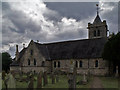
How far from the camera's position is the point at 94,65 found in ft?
105

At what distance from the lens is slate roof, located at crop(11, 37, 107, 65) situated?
33459mm

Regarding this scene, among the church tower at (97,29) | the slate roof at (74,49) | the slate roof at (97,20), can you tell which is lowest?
the slate roof at (74,49)

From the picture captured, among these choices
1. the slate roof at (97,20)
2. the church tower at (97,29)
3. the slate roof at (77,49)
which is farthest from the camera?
the slate roof at (97,20)

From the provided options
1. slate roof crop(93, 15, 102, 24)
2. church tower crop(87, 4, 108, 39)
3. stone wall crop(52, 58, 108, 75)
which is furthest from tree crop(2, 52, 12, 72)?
slate roof crop(93, 15, 102, 24)

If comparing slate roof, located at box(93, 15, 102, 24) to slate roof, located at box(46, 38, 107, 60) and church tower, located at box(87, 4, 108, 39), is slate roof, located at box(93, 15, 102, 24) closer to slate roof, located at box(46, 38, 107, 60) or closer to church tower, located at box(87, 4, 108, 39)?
church tower, located at box(87, 4, 108, 39)

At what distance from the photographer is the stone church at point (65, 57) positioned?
1268 inches

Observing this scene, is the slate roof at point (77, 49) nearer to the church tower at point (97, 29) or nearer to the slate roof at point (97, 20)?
the church tower at point (97, 29)

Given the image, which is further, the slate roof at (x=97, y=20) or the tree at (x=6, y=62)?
the tree at (x=6, y=62)

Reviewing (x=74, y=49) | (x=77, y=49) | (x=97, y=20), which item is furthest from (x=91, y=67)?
(x=97, y=20)

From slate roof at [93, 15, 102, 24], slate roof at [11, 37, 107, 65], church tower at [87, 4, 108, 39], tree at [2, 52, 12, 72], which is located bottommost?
tree at [2, 52, 12, 72]

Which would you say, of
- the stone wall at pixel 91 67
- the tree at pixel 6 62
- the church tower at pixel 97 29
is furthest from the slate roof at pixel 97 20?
the tree at pixel 6 62

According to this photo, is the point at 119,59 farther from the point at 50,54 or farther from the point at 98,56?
the point at 50,54

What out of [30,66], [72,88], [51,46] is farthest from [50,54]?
[72,88]

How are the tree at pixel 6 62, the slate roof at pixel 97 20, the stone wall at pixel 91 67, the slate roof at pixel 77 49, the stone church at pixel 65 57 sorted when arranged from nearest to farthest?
the stone wall at pixel 91 67
the stone church at pixel 65 57
the slate roof at pixel 77 49
the slate roof at pixel 97 20
the tree at pixel 6 62
